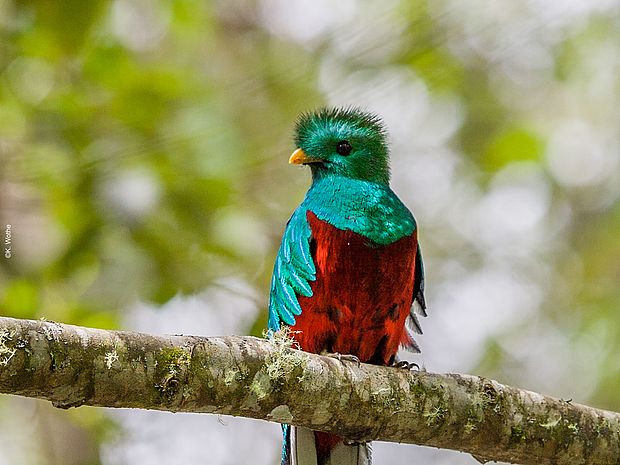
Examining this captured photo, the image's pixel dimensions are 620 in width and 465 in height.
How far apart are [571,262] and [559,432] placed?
483 centimetres

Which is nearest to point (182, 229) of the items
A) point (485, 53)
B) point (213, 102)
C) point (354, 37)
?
point (213, 102)

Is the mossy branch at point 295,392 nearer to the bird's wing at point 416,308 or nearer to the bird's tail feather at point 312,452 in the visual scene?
the bird's tail feather at point 312,452

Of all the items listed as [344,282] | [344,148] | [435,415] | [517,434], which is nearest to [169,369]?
[435,415]

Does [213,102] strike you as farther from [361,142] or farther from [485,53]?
[485,53]

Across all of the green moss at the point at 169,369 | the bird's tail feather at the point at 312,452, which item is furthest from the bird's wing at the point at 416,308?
the green moss at the point at 169,369

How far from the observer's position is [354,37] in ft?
16.8

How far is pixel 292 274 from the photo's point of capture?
369cm

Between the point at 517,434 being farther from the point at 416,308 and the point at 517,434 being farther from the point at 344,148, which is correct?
the point at 344,148

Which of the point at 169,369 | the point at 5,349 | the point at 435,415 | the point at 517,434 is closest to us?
the point at 5,349

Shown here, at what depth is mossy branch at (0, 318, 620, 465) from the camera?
90.7 inches

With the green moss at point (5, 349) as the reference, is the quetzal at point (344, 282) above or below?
above

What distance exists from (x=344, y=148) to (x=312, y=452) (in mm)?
1305

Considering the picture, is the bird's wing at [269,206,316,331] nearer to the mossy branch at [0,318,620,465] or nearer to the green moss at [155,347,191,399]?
the mossy branch at [0,318,620,465]

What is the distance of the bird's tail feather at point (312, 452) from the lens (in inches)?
141
